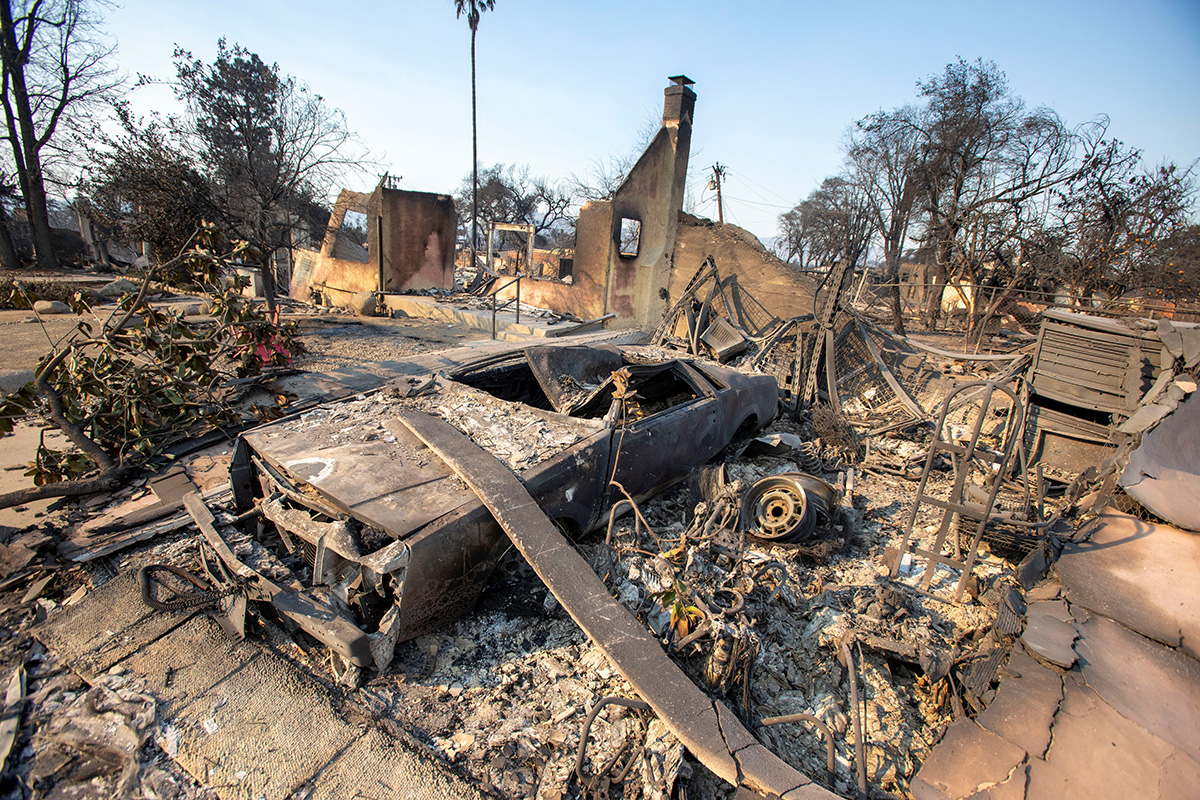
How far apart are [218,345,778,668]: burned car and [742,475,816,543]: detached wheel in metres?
0.61

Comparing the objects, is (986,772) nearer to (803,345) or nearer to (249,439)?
(249,439)

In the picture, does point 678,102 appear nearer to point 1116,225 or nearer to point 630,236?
point 630,236

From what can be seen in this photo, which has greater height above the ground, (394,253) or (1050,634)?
(394,253)

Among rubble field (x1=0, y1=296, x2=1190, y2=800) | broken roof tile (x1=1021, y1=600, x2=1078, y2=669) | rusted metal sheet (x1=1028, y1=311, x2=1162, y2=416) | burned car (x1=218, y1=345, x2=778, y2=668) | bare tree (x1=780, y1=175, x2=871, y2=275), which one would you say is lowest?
rubble field (x1=0, y1=296, x2=1190, y2=800)

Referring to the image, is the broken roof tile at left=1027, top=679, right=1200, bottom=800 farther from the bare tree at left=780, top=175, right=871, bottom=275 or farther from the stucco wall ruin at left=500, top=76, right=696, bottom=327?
the bare tree at left=780, top=175, right=871, bottom=275

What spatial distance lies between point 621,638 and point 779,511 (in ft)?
7.07

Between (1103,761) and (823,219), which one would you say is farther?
(823,219)

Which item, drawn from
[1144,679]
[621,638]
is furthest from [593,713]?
[1144,679]

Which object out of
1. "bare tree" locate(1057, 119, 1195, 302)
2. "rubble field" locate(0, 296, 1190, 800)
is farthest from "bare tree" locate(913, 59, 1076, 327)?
"rubble field" locate(0, 296, 1190, 800)

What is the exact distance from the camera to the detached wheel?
4.00 meters

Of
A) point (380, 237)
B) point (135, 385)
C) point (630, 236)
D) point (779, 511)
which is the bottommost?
point (779, 511)

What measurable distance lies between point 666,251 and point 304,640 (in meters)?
11.9

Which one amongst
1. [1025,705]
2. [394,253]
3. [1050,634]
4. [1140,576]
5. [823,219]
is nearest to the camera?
[1025,705]

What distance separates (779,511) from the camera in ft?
13.8
